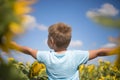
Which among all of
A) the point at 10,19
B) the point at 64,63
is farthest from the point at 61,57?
the point at 10,19

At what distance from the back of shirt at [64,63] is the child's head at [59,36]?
4 centimetres

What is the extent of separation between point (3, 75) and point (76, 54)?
81cm

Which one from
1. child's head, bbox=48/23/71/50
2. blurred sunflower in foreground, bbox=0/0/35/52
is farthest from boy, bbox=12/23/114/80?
blurred sunflower in foreground, bbox=0/0/35/52

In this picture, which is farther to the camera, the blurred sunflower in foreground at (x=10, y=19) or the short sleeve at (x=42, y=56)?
the short sleeve at (x=42, y=56)

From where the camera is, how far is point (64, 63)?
0.98m

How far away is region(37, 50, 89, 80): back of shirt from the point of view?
977 mm

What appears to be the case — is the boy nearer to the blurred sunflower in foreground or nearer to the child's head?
the child's head

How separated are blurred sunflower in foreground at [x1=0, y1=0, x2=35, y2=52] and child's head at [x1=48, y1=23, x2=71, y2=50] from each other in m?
0.80

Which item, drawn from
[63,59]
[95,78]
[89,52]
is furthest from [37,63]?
[95,78]

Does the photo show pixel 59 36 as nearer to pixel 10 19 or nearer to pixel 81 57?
pixel 81 57

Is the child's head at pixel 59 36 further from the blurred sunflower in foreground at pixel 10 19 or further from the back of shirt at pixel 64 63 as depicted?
the blurred sunflower in foreground at pixel 10 19

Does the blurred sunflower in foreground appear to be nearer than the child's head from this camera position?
Yes

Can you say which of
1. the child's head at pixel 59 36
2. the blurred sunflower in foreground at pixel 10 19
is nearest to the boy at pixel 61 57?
the child's head at pixel 59 36

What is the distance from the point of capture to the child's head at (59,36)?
100 cm
